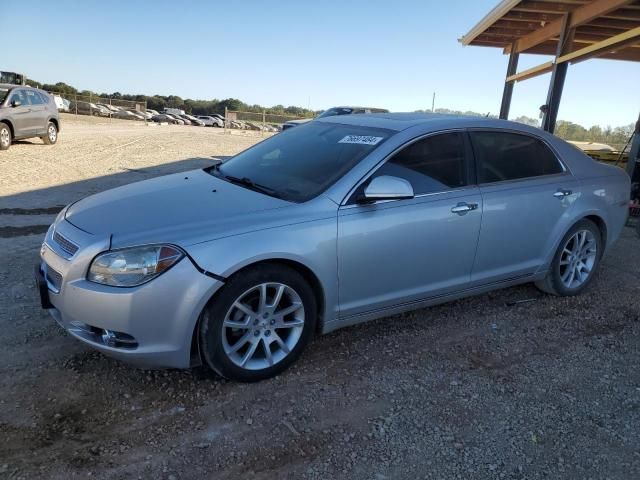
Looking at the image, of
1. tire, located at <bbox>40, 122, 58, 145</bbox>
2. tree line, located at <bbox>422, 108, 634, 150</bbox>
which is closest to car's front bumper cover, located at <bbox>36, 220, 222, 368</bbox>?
tire, located at <bbox>40, 122, 58, 145</bbox>

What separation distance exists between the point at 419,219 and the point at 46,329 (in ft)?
8.91

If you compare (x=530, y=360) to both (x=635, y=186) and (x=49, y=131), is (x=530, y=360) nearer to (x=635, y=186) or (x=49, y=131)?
(x=635, y=186)

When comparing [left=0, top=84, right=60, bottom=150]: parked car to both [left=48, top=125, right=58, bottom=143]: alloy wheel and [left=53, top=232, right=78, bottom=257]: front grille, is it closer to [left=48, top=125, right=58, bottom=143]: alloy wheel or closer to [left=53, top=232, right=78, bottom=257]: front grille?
[left=48, top=125, right=58, bottom=143]: alloy wheel

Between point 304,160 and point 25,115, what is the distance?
1167 cm

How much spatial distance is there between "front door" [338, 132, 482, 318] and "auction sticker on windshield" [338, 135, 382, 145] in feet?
0.64

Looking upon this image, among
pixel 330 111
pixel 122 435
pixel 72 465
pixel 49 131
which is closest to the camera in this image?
pixel 72 465

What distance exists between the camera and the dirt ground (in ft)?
8.09

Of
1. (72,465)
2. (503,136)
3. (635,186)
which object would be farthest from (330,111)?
(72,465)

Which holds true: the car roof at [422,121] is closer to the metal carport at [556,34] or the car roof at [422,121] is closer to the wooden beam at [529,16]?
the metal carport at [556,34]

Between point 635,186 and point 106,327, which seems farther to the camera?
point 635,186

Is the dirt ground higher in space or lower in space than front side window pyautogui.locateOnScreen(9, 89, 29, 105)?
lower

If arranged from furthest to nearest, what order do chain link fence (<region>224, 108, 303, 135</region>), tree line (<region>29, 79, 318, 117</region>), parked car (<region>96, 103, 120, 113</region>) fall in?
tree line (<region>29, 79, 318, 117</region>)
parked car (<region>96, 103, 120, 113</region>)
chain link fence (<region>224, 108, 303, 135</region>)

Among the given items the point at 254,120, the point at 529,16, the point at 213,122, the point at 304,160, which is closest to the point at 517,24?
the point at 529,16

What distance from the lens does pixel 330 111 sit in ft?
57.7
